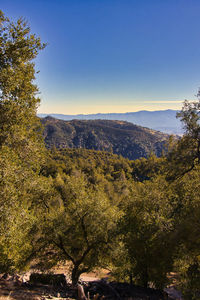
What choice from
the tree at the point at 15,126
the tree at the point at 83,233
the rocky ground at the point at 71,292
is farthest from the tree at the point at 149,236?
the tree at the point at 15,126

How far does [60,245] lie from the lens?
20281mm

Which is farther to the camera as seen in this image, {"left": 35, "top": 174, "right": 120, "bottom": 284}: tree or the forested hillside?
{"left": 35, "top": 174, "right": 120, "bottom": 284}: tree

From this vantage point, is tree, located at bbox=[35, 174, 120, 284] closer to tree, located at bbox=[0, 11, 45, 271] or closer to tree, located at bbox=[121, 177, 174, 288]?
tree, located at bbox=[121, 177, 174, 288]

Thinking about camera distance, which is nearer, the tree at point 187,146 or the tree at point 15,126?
the tree at point 15,126

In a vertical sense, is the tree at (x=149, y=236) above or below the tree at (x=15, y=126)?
below

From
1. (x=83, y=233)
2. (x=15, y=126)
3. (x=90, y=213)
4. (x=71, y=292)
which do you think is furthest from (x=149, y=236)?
(x=15, y=126)

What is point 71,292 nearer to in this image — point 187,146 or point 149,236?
point 149,236

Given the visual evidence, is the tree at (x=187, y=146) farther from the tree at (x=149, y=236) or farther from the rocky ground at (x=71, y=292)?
the rocky ground at (x=71, y=292)

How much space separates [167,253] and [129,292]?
17.5 ft

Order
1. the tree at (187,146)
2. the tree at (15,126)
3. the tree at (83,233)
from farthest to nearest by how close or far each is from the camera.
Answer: the tree at (83,233), the tree at (187,146), the tree at (15,126)

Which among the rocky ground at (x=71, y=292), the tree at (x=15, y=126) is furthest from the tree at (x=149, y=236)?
the tree at (x=15, y=126)

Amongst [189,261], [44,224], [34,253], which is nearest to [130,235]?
[189,261]

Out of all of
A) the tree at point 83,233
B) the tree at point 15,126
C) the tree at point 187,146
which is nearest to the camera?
the tree at point 15,126

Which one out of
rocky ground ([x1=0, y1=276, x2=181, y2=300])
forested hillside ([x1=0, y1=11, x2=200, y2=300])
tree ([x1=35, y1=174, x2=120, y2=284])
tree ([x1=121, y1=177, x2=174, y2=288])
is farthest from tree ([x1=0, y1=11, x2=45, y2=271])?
tree ([x1=121, y1=177, x2=174, y2=288])
